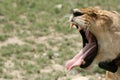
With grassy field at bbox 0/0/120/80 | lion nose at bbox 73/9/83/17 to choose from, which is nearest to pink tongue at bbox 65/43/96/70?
lion nose at bbox 73/9/83/17

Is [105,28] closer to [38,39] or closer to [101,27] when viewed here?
[101,27]

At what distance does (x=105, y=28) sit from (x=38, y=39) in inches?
182

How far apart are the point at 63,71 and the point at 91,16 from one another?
3308 millimetres

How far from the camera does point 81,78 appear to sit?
250 inches

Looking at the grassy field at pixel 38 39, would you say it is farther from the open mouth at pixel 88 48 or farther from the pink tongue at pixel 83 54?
the open mouth at pixel 88 48

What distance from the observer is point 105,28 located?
11.0 ft

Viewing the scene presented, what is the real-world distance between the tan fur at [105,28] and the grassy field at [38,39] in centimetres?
299

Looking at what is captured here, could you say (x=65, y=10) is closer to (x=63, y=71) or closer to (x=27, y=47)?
(x=27, y=47)

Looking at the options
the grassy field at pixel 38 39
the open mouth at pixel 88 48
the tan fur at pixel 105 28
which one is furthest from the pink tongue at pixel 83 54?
the grassy field at pixel 38 39

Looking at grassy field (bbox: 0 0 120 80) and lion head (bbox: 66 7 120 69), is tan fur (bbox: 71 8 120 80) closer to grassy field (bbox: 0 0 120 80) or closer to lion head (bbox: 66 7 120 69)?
lion head (bbox: 66 7 120 69)

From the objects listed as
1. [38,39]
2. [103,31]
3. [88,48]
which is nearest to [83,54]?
[88,48]

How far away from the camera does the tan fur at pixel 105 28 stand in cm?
331

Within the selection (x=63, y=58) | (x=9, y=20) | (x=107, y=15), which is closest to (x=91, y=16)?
(x=107, y=15)

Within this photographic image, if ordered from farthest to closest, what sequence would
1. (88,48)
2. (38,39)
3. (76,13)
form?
(38,39)
(88,48)
(76,13)
